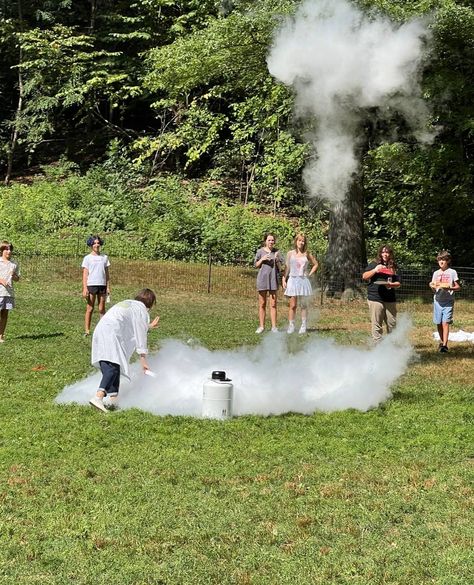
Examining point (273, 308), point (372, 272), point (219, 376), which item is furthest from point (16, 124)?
point (219, 376)

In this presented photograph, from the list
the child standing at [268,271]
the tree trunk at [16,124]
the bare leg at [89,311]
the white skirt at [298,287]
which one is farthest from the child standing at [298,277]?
the tree trunk at [16,124]

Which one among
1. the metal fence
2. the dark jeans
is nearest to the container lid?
the dark jeans

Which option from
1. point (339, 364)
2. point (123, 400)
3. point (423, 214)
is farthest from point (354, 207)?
point (123, 400)

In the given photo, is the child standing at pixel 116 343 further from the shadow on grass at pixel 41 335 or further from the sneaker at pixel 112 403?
the shadow on grass at pixel 41 335

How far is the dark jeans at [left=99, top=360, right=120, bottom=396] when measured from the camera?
9.38 meters

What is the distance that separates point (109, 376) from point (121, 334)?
503 mm

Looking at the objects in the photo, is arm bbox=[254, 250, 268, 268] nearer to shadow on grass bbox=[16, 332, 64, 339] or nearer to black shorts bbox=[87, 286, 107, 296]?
black shorts bbox=[87, 286, 107, 296]

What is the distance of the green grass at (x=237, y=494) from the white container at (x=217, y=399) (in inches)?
6.6

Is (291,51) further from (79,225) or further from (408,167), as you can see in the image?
(79,225)

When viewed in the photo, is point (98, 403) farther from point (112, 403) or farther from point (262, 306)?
point (262, 306)

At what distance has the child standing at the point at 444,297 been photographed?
1480cm

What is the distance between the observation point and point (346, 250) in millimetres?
23969

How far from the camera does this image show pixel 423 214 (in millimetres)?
30656

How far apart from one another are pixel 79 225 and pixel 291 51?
22.7m
